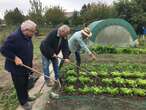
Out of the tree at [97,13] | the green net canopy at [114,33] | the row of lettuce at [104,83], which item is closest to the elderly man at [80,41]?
the row of lettuce at [104,83]

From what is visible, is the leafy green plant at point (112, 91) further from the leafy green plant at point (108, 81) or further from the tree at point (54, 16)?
the tree at point (54, 16)

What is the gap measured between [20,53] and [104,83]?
3.75 meters

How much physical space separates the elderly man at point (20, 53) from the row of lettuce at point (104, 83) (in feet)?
7.01

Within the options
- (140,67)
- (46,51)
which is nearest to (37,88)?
(46,51)

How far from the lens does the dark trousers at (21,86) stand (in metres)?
7.51

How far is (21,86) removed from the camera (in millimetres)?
7602

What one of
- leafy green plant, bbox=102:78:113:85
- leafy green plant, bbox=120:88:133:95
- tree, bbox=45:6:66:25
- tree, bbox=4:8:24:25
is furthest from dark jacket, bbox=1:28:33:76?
tree, bbox=4:8:24:25

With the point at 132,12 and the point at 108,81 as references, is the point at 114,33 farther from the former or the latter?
the point at 108,81

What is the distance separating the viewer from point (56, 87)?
32.9 feet

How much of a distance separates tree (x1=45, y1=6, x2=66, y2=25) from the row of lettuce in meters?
36.1

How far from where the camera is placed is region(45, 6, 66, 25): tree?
4893 centimetres

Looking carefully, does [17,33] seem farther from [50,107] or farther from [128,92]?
[128,92]

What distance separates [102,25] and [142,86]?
37.1ft

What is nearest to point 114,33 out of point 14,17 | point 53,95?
point 53,95
